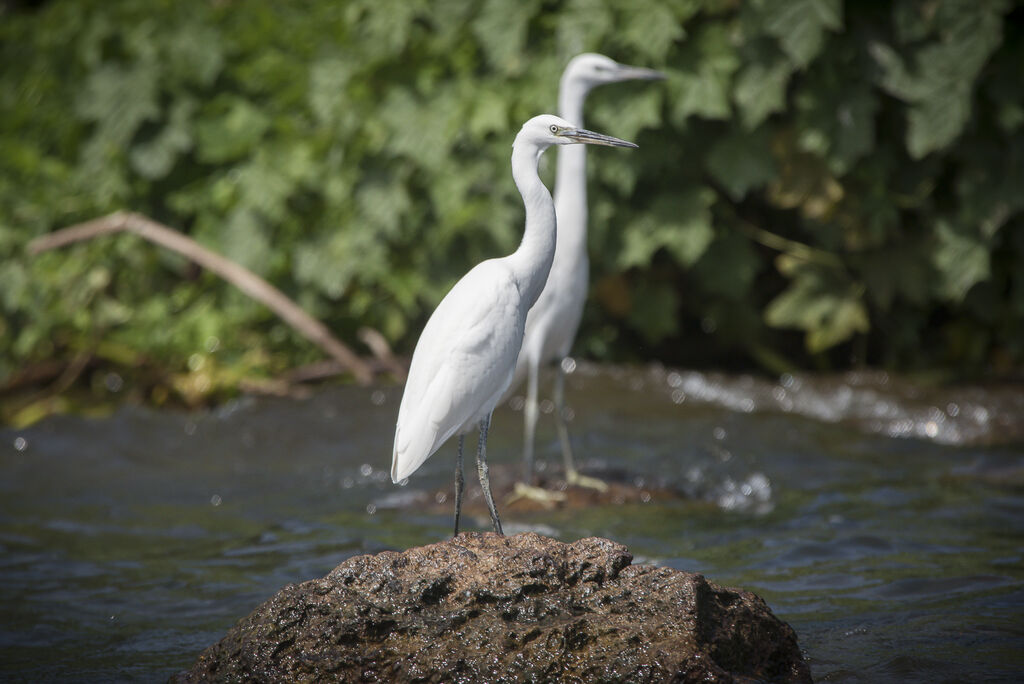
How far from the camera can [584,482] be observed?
5.43 m

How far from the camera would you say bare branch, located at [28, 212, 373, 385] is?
7512 millimetres

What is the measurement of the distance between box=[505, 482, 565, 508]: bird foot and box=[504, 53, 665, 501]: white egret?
0.5 inches

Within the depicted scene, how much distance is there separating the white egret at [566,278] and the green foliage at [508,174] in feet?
4.23

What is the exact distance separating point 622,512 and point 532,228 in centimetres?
192

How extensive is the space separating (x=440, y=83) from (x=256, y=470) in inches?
123

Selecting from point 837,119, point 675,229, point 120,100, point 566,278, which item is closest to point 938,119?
point 837,119

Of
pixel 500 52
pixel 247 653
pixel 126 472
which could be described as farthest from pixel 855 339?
pixel 247 653

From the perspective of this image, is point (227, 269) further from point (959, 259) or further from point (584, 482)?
point (959, 259)

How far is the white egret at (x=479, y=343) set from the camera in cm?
370

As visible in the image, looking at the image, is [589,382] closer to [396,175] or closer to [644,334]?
[644,334]

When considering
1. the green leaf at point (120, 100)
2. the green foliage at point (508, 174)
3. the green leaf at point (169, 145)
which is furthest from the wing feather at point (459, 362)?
the green leaf at point (120, 100)

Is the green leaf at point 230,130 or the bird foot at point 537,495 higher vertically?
the green leaf at point 230,130

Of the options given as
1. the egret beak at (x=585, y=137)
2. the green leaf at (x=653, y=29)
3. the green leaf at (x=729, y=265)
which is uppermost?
the green leaf at (x=653, y=29)

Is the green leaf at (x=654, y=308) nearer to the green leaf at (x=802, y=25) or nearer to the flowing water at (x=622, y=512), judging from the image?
the flowing water at (x=622, y=512)
